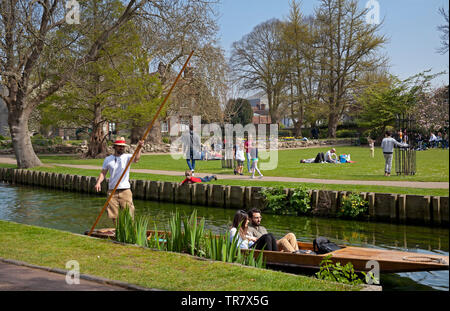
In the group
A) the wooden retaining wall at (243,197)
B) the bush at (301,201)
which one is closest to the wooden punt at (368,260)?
the wooden retaining wall at (243,197)

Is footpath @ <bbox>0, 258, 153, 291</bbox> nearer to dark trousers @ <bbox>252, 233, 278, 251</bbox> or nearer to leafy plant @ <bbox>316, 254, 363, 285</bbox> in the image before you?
leafy plant @ <bbox>316, 254, 363, 285</bbox>

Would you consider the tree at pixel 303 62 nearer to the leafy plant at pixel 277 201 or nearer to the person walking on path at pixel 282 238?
the leafy plant at pixel 277 201

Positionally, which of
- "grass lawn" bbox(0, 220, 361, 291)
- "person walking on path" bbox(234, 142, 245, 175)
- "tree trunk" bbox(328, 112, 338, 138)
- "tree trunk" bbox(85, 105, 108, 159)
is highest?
"tree trunk" bbox(328, 112, 338, 138)

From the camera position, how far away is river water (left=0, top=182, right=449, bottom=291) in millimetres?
9438

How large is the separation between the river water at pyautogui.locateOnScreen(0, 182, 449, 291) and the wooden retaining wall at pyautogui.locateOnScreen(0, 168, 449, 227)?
13.3 inches

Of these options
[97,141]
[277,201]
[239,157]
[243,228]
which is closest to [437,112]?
[277,201]

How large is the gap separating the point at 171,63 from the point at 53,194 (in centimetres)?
2056

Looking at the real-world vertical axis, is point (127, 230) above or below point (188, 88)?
below

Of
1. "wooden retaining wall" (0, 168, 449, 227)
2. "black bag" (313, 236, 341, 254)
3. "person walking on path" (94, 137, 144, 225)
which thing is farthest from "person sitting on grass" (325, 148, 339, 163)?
"person walking on path" (94, 137, 144, 225)

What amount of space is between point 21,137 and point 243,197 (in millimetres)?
15940
